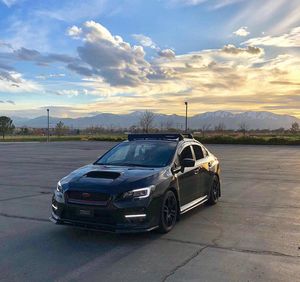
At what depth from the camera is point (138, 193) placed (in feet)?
21.1

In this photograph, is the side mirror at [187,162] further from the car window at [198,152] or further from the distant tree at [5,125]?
the distant tree at [5,125]

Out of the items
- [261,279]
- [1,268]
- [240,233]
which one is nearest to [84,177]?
[1,268]

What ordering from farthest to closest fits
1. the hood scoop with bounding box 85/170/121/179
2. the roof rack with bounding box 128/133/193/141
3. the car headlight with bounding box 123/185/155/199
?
the roof rack with bounding box 128/133/193/141 < the hood scoop with bounding box 85/170/121/179 < the car headlight with bounding box 123/185/155/199

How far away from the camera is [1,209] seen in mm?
8852

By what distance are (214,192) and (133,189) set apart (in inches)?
145

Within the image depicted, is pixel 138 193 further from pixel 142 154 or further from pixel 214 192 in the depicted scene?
pixel 214 192

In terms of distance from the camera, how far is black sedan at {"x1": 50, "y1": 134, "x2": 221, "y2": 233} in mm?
6289

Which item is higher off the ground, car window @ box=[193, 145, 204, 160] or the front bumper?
car window @ box=[193, 145, 204, 160]

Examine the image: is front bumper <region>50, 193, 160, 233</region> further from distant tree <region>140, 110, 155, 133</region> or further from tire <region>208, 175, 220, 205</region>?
distant tree <region>140, 110, 155, 133</region>

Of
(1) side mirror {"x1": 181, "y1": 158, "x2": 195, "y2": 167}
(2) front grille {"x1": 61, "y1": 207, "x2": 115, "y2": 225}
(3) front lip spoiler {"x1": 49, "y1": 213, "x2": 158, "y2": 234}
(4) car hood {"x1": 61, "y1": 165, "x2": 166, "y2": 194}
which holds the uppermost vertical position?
(1) side mirror {"x1": 181, "y1": 158, "x2": 195, "y2": 167}

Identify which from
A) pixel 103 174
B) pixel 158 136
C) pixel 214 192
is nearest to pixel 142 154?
pixel 158 136

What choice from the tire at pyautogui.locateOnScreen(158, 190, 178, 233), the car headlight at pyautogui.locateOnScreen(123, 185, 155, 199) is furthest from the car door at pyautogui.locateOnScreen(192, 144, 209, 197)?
the car headlight at pyautogui.locateOnScreen(123, 185, 155, 199)

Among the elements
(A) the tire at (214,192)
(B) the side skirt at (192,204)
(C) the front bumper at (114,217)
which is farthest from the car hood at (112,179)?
(A) the tire at (214,192)

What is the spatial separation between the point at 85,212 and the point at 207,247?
6.01 ft
